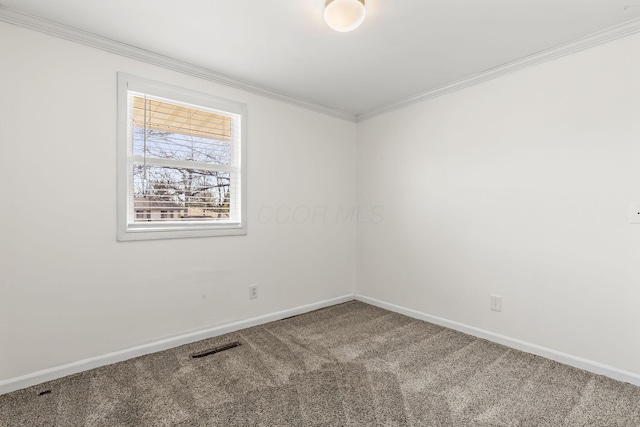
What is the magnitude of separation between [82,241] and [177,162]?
892 millimetres

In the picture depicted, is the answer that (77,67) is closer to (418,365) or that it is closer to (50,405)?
(50,405)

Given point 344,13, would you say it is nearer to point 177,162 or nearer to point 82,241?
point 177,162

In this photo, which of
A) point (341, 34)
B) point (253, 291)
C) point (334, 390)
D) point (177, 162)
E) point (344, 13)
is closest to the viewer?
point (344, 13)

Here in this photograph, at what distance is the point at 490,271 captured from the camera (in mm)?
2713

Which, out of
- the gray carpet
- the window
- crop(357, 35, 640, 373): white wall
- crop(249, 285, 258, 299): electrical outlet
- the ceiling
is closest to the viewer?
the gray carpet

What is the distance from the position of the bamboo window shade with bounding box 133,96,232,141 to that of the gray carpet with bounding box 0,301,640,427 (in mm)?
1801

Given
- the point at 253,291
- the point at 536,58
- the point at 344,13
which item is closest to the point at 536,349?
the point at 536,58

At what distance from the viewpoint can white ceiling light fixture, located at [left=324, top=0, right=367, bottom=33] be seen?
171 cm

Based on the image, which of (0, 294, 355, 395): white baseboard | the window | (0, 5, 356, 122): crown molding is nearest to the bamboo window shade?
the window

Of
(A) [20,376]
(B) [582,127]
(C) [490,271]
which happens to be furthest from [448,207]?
(A) [20,376]

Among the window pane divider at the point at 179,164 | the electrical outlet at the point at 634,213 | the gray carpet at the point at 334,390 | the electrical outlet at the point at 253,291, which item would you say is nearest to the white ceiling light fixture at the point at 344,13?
the window pane divider at the point at 179,164

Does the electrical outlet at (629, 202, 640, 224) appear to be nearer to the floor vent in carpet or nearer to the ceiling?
the ceiling

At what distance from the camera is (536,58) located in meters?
2.38

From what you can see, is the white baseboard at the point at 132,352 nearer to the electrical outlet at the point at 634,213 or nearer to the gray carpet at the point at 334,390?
the gray carpet at the point at 334,390
